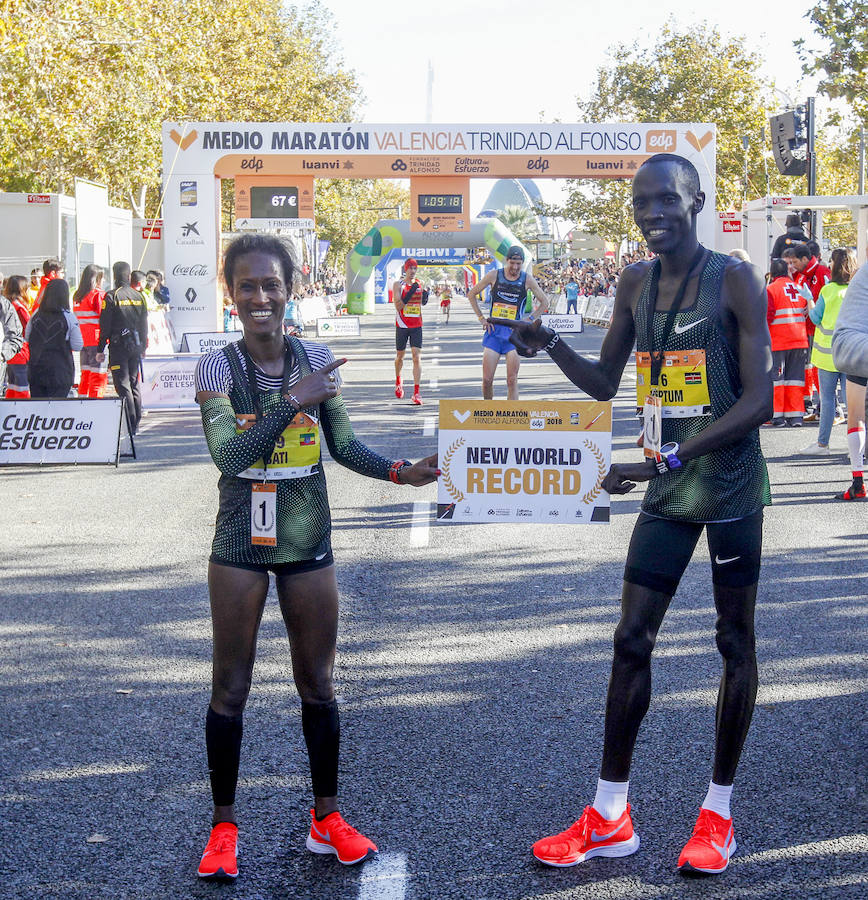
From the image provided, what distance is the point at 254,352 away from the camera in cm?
370

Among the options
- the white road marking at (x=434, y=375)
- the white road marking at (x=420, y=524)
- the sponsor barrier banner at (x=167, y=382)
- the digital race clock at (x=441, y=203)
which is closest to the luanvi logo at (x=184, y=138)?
Result: the digital race clock at (x=441, y=203)

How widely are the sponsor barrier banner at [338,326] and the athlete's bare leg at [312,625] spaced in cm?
3062

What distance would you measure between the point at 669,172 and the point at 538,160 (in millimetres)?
24053

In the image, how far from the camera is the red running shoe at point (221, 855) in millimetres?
3651

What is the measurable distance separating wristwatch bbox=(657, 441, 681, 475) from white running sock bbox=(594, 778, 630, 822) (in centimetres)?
95

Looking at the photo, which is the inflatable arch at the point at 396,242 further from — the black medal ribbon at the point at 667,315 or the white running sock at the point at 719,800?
the white running sock at the point at 719,800

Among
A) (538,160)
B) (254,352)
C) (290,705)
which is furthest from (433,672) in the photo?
(538,160)

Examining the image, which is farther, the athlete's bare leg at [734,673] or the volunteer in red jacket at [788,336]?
the volunteer in red jacket at [788,336]

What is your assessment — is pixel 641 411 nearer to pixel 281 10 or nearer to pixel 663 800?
pixel 663 800

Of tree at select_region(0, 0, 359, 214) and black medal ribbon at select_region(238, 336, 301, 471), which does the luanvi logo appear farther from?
black medal ribbon at select_region(238, 336, 301, 471)

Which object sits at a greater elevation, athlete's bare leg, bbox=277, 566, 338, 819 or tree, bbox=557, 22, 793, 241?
tree, bbox=557, 22, 793, 241

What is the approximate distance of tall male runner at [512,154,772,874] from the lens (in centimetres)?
371

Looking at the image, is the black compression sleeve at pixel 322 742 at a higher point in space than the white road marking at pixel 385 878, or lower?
higher

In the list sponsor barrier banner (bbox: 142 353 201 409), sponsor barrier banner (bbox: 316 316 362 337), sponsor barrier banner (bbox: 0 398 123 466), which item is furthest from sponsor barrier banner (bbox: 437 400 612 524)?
sponsor barrier banner (bbox: 316 316 362 337)
